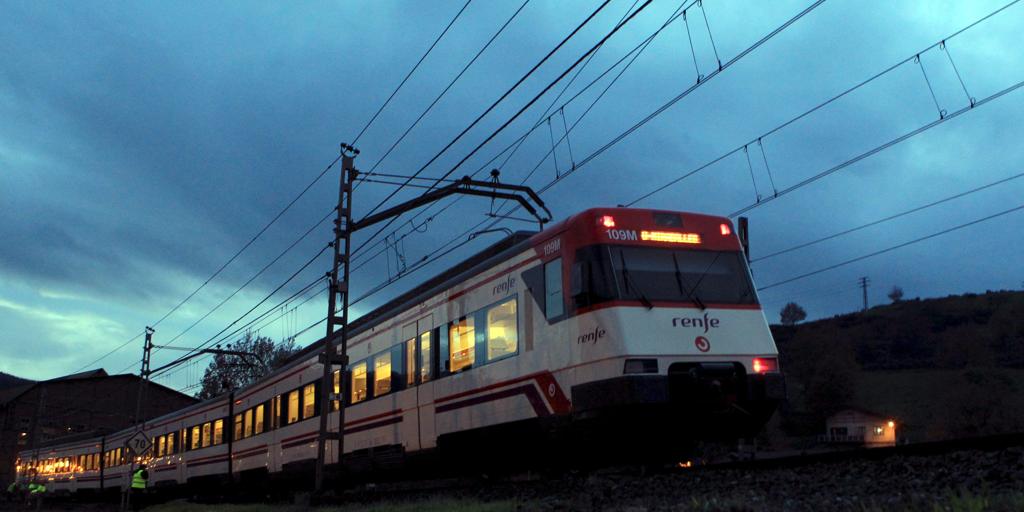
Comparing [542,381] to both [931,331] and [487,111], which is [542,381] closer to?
[487,111]

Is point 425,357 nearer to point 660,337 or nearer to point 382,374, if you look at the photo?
point 382,374

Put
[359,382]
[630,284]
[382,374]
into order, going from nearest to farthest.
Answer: [630,284] < [382,374] < [359,382]

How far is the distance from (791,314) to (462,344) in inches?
4486

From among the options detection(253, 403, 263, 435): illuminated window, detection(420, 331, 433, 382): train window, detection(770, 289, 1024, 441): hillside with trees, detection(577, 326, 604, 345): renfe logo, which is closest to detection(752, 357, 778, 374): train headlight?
detection(577, 326, 604, 345): renfe logo

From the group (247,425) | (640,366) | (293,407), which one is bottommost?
(640,366)

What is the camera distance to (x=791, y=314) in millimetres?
119688

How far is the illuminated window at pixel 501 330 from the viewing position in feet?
40.1

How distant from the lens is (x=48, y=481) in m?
51.5

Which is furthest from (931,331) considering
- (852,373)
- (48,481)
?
(48,481)

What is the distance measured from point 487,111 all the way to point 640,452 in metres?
5.65

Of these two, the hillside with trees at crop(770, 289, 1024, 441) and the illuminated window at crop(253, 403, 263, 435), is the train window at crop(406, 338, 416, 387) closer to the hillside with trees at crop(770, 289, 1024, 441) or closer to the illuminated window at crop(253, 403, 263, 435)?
the illuminated window at crop(253, 403, 263, 435)

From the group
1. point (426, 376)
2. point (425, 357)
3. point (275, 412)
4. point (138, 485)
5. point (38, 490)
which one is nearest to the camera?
point (426, 376)

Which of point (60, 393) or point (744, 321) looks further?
point (60, 393)

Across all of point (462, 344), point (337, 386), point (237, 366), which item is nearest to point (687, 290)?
point (462, 344)
